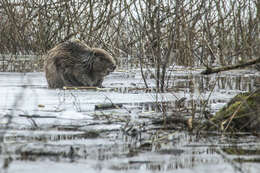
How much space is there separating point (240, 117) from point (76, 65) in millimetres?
3151

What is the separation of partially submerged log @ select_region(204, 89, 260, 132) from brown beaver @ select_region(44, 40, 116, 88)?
110 inches

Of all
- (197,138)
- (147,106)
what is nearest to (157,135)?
(197,138)

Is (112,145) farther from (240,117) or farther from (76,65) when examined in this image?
(76,65)

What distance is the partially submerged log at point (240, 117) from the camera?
2.77 meters

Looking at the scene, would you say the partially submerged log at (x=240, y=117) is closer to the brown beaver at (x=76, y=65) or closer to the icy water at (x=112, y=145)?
the icy water at (x=112, y=145)

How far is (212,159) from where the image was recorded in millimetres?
2105

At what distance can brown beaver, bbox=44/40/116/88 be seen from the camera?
565 centimetres

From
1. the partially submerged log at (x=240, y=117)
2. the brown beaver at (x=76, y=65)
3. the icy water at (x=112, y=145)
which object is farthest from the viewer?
the brown beaver at (x=76, y=65)

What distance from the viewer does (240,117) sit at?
2.90 metres

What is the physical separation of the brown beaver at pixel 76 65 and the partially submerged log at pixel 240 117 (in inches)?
110

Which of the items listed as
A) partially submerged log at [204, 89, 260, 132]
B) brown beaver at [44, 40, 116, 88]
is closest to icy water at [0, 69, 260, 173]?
partially submerged log at [204, 89, 260, 132]

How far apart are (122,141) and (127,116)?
2.57 feet

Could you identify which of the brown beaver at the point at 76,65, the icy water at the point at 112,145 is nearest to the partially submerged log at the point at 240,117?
the icy water at the point at 112,145

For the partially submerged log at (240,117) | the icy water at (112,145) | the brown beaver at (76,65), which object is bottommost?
the icy water at (112,145)
